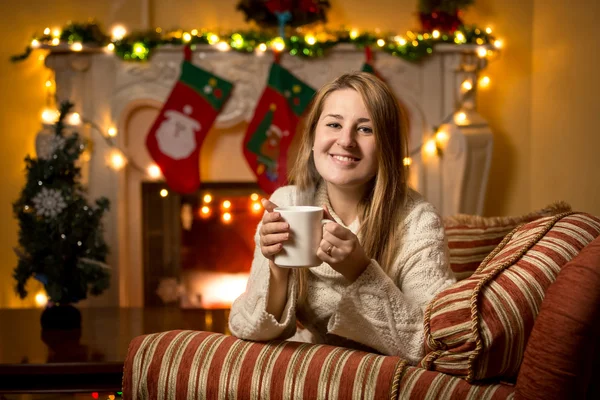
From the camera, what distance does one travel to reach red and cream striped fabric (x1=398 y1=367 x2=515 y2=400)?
0.97 meters

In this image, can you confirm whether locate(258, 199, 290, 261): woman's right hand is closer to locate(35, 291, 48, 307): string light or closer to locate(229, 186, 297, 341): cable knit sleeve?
locate(229, 186, 297, 341): cable knit sleeve

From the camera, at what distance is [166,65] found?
294cm

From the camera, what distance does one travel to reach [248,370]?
44.1 inches

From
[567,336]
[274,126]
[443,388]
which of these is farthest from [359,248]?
[274,126]

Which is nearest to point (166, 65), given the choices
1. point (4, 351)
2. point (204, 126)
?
point (204, 126)

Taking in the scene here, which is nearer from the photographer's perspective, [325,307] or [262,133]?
[325,307]

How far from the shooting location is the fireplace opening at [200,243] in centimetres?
323

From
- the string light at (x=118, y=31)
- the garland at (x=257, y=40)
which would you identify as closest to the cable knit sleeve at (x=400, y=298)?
the garland at (x=257, y=40)

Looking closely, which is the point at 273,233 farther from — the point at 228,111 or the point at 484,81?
the point at 484,81

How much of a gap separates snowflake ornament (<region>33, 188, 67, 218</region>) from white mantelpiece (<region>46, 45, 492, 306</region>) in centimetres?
69

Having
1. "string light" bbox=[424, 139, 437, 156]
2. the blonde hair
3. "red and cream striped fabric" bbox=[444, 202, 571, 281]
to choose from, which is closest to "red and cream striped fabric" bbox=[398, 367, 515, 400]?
the blonde hair

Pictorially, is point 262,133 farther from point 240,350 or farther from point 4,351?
point 240,350

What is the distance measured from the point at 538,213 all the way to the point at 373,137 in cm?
105

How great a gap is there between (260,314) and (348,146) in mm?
401
